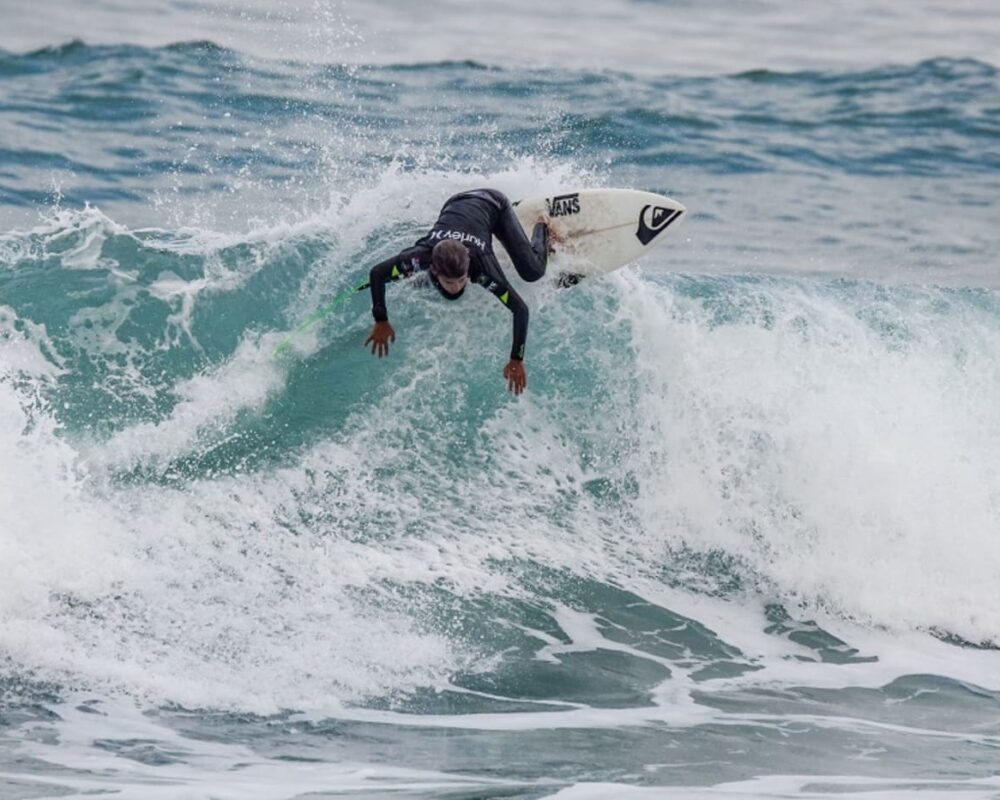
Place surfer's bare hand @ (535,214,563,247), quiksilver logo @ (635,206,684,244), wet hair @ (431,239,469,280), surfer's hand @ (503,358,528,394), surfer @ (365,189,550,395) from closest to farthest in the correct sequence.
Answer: wet hair @ (431,239,469,280) → surfer @ (365,189,550,395) → surfer's hand @ (503,358,528,394) → surfer's bare hand @ (535,214,563,247) → quiksilver logo @ (635,206,684,244)

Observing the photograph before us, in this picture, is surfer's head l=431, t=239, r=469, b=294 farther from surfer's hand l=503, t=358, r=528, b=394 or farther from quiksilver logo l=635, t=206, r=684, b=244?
quiksilver logo l=635, t=206, r=684, b=244

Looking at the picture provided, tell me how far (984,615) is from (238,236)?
632 centimetres

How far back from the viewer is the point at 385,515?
895cm

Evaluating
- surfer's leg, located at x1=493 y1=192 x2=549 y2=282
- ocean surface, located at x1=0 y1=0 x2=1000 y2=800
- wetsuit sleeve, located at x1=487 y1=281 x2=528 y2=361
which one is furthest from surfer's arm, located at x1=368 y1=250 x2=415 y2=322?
ocean surface, located at x1=0 y1=0 x2=1000 y2=800

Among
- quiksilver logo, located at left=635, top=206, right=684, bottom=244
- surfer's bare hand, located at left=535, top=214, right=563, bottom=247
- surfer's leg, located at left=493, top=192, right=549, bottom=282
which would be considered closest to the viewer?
surfer's leg, located at left=493, top=192, right=549, bottom=282

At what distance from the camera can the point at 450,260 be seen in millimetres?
7855

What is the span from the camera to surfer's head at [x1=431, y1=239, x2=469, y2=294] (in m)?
7.86

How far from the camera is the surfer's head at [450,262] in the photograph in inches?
310

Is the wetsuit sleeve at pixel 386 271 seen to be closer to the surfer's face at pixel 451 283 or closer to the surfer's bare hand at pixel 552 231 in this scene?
the surfer's face at pixel 451 283

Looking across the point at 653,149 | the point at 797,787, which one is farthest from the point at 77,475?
the point at 653,149

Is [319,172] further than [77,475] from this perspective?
Yes

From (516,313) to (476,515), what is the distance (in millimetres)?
1546

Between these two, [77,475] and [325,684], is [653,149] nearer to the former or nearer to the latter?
[77,475]

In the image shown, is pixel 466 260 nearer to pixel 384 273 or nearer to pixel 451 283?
pixel 451 283
